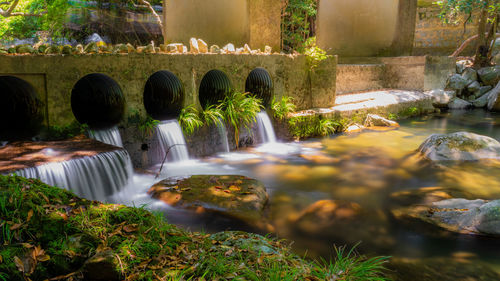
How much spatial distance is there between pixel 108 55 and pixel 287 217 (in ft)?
12.8

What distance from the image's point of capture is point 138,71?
631 cm

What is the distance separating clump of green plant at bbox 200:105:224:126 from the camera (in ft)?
24.5

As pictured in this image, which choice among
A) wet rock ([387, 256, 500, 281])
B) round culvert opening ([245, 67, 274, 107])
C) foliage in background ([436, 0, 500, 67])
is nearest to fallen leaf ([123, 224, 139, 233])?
wet rock ([387, 256, 500, 281])

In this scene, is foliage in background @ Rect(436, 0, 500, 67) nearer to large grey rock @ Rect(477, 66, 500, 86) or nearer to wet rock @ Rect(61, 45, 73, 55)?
large grey rock @ Rect(477, 66, 500, 86)

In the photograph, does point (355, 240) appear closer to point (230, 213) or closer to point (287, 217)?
point (287, 217)

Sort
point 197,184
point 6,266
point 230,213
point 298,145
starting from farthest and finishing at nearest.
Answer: point 298,145, point 197,184, point 230,213, point 6,266

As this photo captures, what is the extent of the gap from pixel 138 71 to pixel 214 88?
2264mm

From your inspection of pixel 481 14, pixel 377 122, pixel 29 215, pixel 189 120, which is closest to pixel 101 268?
pixel 29 215

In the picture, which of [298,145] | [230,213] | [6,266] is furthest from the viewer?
[298,145]

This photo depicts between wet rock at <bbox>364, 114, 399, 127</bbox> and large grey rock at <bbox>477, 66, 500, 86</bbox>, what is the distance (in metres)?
8.02

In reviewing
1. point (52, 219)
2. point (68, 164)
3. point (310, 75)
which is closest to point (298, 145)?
point (310, 75)

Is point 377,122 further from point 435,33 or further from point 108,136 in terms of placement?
point 435,33

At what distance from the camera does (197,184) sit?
16.9 feet

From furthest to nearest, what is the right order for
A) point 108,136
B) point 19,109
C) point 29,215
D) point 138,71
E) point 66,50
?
point 138,71
point 108,136
point 19,109
point 66,50
point 29,215
